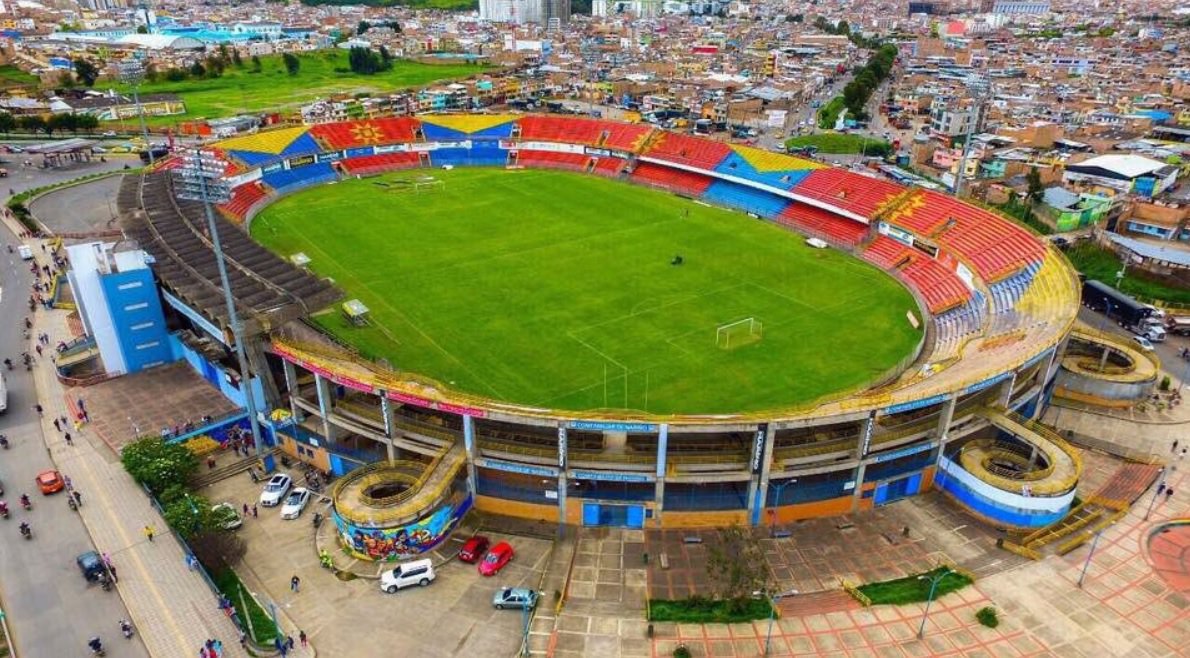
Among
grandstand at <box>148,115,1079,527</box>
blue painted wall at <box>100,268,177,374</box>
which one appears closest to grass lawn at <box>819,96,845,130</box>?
grandstand at <box>148,115,1079,527</box>

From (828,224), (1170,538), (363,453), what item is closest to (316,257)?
(363,453)

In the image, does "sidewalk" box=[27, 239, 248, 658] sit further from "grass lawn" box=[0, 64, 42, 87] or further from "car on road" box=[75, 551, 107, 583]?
"grass lawn" box=[0, 64, 42, 87]

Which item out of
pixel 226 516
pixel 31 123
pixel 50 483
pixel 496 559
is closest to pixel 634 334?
pixel 496 559

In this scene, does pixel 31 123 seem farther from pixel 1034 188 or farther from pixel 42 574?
pixel 1034 188

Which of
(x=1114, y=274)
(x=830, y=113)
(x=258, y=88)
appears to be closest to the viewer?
(x=1114, y=274)

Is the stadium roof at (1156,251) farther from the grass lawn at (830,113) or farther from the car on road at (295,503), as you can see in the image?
the car on road at (295,503)

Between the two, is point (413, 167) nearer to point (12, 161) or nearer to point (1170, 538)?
point (12, 161)
